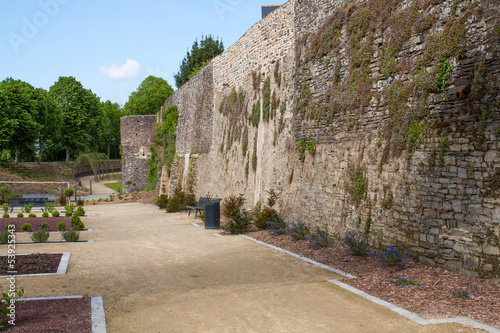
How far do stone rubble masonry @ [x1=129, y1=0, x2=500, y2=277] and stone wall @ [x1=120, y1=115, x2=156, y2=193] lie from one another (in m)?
13.8

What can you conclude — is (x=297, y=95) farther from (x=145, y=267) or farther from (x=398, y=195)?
(x=145, y=267)

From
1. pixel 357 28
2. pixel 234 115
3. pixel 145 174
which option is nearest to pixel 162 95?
pixel 145 174

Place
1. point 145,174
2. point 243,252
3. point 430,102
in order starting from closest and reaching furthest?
point 430,102
point 243,252
point 145,174

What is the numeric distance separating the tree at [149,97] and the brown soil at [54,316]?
45602 millimetres

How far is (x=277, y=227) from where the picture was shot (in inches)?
395

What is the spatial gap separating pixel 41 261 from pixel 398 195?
237 inches

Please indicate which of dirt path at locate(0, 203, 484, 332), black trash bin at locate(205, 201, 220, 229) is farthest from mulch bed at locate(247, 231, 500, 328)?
black trash bin at locate(205, 201, 220, 229)

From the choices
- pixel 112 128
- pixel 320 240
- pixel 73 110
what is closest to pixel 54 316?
pixel 320 240

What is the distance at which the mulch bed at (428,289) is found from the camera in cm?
453

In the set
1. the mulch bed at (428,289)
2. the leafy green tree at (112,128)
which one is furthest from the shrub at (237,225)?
the leafy green tree at (112,128)

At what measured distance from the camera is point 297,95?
1059cm

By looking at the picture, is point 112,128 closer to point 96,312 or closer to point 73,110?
point 73,110

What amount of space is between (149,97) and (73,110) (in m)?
9.43

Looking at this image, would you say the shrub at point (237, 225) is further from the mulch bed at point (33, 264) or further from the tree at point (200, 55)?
the tree at point (200, 55)
